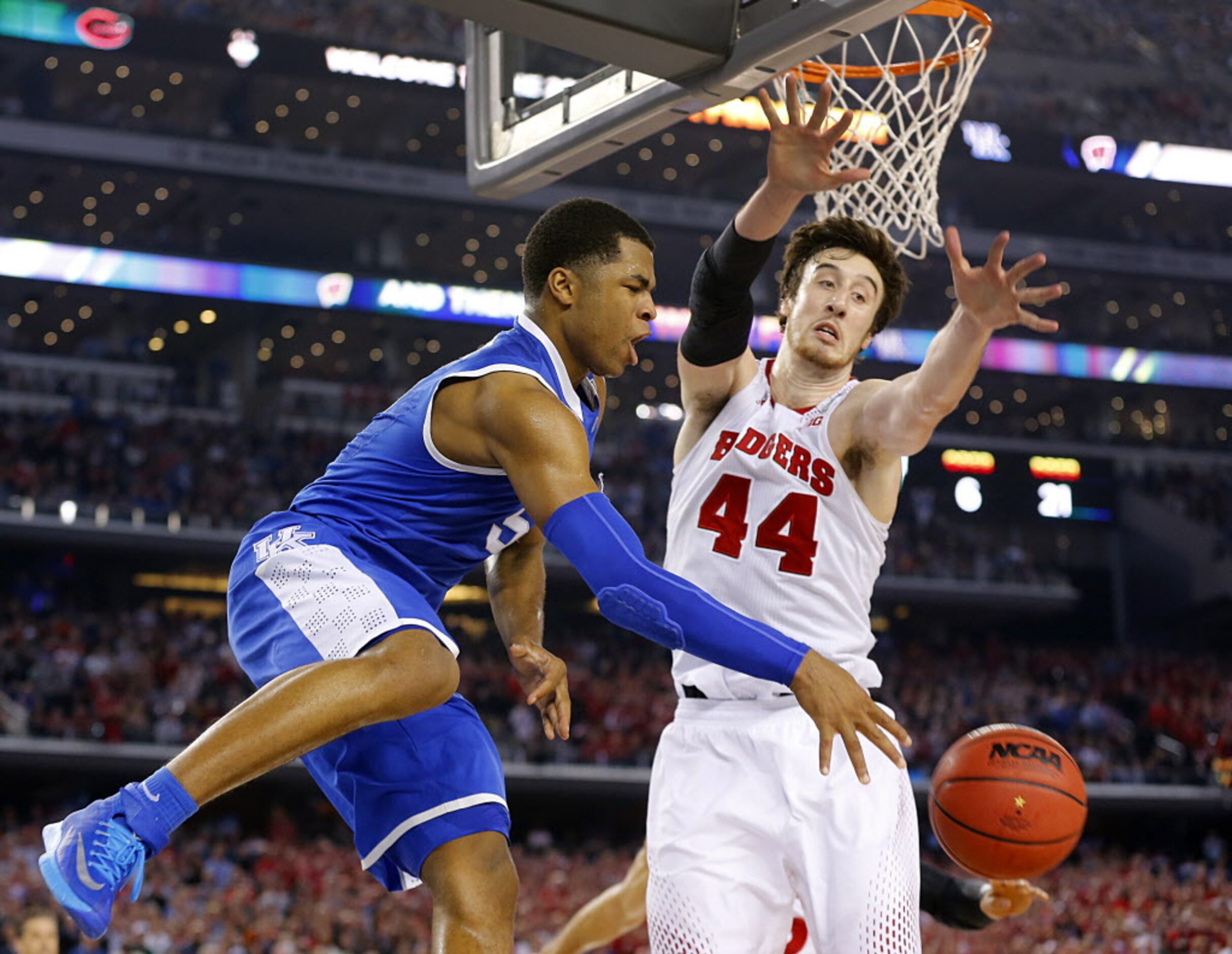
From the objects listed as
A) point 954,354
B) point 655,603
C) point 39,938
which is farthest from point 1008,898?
point 39,938

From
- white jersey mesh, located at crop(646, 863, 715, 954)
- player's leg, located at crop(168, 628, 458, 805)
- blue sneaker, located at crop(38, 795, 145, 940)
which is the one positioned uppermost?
player's leg, located at crop(168, 628, 458, 805)

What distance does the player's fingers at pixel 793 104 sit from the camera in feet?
12.2

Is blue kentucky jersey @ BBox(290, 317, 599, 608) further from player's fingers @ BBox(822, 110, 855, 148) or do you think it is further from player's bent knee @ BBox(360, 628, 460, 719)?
player's fingers @ BBox(822, 110, 855, 148)

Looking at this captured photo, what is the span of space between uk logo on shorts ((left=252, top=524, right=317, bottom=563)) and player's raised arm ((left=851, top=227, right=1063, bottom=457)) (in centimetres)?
158

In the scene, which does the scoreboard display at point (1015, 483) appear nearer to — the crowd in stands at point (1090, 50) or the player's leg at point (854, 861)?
the crowd in stands at point (1090, 50)

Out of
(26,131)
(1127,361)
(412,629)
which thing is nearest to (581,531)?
(412,629)

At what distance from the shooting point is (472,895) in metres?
3.27

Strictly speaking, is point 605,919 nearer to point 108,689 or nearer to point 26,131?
point 108,689

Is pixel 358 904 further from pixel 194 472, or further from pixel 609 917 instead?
pixel 194 472

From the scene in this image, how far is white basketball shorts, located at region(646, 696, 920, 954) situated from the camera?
143 inches

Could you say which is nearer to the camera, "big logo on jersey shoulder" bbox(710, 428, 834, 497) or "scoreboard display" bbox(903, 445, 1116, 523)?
"big logo on jersey shoulder" bbox(710, 428, 834, 497)

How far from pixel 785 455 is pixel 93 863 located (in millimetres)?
2151

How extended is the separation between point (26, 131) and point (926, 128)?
21.6m

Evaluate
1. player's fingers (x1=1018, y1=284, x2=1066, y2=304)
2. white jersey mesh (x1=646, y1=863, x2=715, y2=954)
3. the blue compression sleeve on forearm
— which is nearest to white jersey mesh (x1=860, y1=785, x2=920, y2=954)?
white jersey mesh (x1=646, y1=863, x2=715, y2=954)
